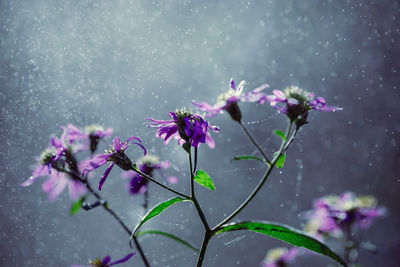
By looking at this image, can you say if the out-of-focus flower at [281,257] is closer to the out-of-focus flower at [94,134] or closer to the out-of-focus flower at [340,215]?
the out-of-focus flower at [340,215]

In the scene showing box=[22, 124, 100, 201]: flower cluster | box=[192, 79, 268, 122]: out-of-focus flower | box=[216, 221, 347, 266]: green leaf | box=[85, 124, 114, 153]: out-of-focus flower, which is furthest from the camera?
box=[85, 124, 114, 153]: out-of-focus flower

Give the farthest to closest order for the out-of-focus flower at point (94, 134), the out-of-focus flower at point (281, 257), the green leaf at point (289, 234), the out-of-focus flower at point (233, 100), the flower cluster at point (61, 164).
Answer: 1. the out-of-focus flower at point (281, 257)
2. the out-of-focus flower at point (94, 134)
3. the flower cluster at point (61, 164)
4. the out-of-focus flower at point (233, 100)
5. the green leaf at point (289, 234)

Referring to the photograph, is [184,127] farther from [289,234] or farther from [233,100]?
[289,234]

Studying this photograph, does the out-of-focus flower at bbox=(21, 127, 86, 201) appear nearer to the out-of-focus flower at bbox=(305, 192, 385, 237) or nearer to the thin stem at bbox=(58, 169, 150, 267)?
the thin stem at bbox=(58, 169, 150, 267)

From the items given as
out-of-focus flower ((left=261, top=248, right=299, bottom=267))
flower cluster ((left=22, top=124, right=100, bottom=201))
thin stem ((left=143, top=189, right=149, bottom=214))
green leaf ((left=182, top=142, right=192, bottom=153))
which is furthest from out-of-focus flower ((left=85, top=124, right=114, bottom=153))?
out-of-focus flower ((left=261, top=248, right=299, bottom=267))

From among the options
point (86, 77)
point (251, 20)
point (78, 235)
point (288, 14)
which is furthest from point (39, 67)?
point (251, 20)

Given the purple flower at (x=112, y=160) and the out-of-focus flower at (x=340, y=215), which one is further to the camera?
the out-of-focus flower at (x=340, y=215)

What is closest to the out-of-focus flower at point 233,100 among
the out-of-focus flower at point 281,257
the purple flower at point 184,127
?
the purple flower at point 184,127

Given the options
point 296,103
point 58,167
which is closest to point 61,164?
point 58,167
